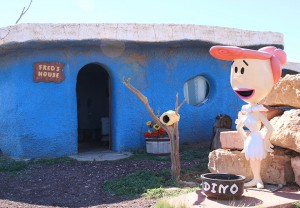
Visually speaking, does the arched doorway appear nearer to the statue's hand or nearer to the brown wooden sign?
the brown wooden sign

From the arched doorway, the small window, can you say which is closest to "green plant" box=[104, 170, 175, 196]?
the small window

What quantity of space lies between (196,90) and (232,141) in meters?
4.92

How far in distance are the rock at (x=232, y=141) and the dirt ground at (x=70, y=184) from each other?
144 centimetres

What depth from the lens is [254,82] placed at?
16.3ft

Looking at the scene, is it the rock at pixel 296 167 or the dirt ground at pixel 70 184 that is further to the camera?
the dirt ground at pixel 70 184

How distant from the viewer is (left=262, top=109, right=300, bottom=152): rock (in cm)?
512

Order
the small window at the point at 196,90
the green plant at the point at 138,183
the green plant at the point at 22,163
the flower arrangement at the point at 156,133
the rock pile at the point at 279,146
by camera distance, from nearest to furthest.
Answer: the rock pile at the point at 279,146 < the green plant at the point at 138,183 < the green plant at the point at 22,163 < the flower arrangement at the point at 156,133 < the small window at the point at 196,90

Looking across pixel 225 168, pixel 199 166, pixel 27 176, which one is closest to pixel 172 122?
pixel 225 168

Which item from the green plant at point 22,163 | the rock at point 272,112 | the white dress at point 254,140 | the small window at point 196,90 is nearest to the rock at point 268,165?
the white dress at point 254,140

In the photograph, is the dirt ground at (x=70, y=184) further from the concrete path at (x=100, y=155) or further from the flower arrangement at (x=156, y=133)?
the flower arrangement at (x=156, y=133)

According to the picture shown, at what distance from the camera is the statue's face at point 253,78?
4.98 metres

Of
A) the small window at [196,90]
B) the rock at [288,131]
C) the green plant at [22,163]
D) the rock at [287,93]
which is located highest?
the small window at [196,90]

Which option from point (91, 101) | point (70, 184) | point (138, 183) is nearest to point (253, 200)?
point (138, 183)

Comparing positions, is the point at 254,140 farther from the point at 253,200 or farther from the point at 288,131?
the point at 253,200
